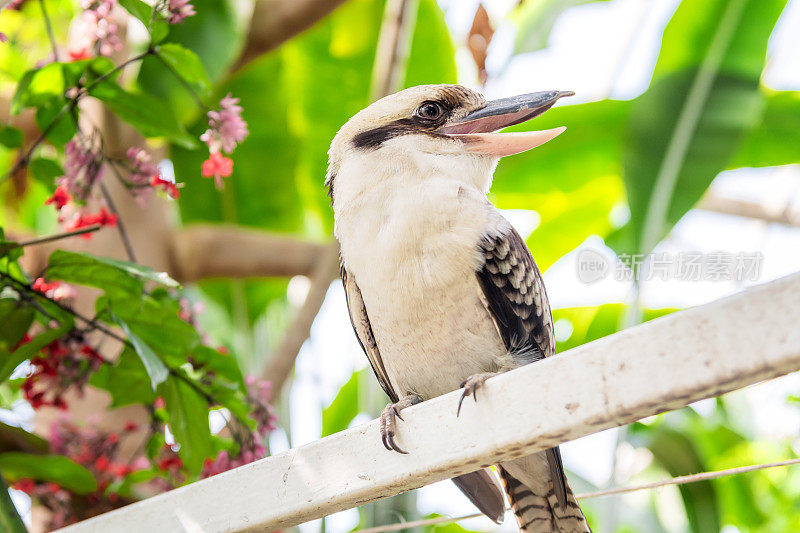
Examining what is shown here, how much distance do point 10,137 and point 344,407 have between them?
6.09 ft

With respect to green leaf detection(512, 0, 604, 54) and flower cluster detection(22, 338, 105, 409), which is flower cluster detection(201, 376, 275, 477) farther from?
green leaf detection(512, 0, 604, 54)

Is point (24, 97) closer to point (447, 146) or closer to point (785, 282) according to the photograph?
point (447, 146)

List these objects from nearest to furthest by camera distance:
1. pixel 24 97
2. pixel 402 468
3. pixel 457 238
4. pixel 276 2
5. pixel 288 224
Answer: pixel 402 468 → pixel 457 238 → pixel 24 97 → pixel 276 2 → pixel 288 224

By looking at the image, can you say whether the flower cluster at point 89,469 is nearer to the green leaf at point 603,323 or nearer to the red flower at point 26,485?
the red flower at point 26,485

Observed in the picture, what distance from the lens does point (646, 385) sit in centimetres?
66

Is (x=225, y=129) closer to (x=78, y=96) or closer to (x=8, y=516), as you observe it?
(x=78, y=96)

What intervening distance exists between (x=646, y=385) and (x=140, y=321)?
0.79 metres

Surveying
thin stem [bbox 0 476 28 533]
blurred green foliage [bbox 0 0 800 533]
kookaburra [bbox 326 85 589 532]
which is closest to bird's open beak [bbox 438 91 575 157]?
kookaburra [bbox 326 85 589 532]

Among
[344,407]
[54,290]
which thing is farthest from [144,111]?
[344,407]

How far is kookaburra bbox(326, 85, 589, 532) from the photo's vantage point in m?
1.10

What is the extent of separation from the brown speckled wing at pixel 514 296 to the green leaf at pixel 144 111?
0.53 meters

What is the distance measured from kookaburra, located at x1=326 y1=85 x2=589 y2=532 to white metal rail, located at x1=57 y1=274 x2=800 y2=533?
0.23 meters

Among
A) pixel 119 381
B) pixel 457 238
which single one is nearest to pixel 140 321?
pixel 119 381

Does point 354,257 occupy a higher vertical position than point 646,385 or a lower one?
higher
